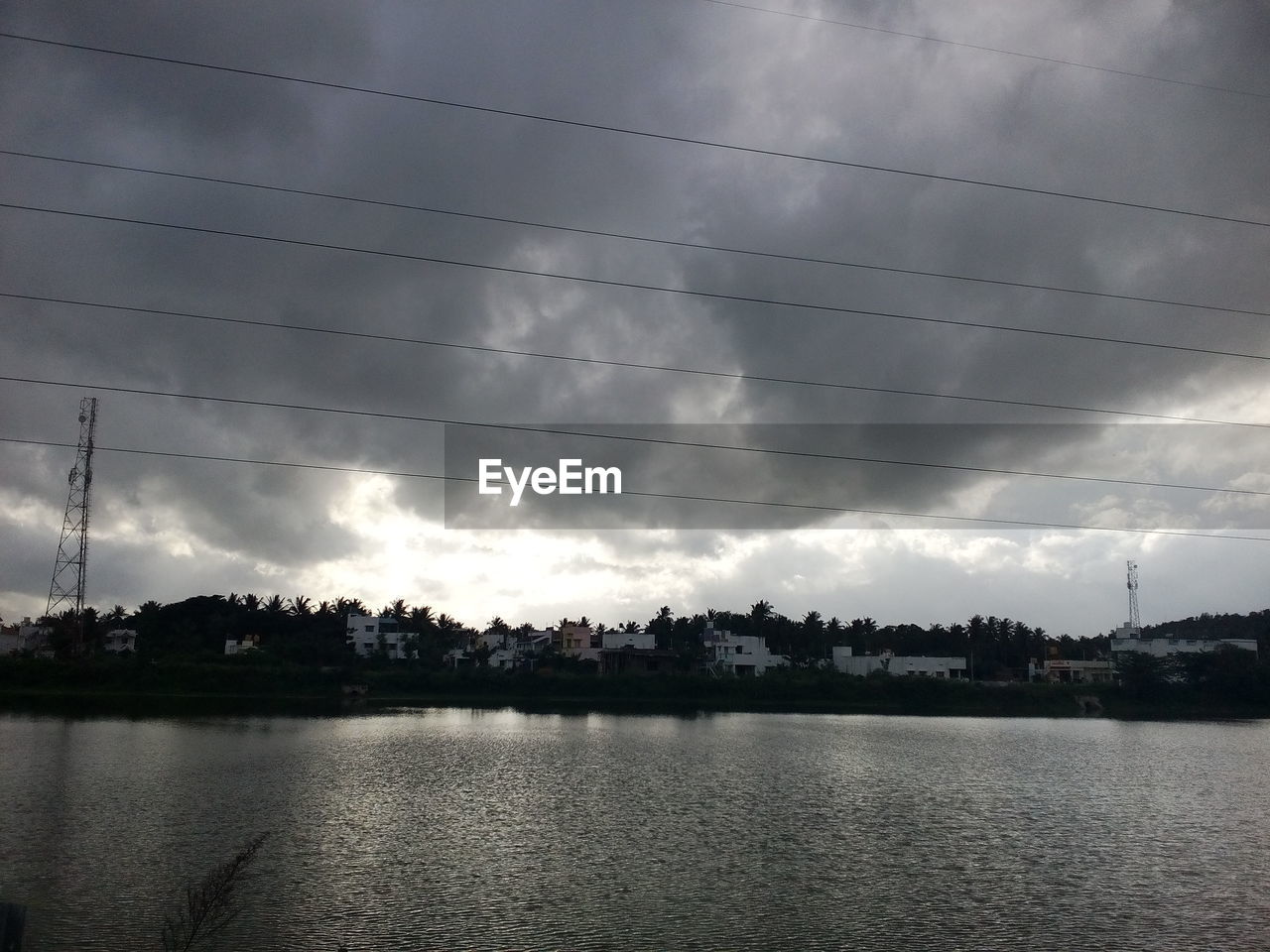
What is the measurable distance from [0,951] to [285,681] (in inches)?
2876

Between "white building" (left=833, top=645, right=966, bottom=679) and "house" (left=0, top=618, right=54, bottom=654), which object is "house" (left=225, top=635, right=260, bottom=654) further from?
"white building" (left=833, top=645, right=966, bottom=679)

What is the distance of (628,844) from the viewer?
23.5m

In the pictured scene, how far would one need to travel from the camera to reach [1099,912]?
1878 cm

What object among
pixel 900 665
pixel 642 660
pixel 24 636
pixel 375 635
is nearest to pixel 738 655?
pixel 642 660

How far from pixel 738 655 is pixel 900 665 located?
1764cm

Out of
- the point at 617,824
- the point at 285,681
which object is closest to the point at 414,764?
the point at 617,824

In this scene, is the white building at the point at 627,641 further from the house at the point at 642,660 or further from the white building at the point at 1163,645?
the white building at the point at 1163,645

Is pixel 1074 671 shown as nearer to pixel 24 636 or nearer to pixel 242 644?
pixel 242 644

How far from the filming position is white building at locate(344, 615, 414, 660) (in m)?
94.1

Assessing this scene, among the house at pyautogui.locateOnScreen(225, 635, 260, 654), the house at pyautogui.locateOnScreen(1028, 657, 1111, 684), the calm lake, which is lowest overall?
the calm lake

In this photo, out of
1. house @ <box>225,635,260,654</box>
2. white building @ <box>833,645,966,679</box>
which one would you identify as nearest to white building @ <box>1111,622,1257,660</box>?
white building @ <box>833,645,966,679</box>

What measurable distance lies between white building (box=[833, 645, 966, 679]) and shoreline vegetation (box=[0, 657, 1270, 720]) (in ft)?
29.3

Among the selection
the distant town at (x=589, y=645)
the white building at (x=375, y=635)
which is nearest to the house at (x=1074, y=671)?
the distant town at (x=589, y=645)

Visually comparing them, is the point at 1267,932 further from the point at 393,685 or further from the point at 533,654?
the point at 533,654
